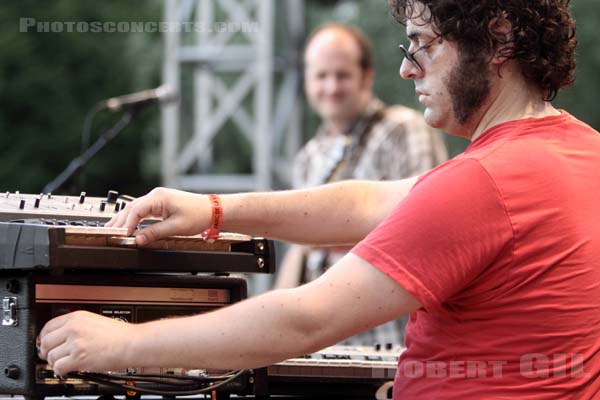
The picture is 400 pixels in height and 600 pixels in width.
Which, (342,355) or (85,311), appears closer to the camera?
(85,311)

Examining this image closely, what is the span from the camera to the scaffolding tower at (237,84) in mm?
7895

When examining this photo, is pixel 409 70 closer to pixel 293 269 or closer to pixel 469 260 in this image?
pixel 469 260

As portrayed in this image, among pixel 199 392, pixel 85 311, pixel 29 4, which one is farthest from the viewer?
pixel 29 4

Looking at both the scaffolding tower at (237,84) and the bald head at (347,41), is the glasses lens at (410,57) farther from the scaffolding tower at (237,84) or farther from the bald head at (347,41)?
the scaffolding tower at (237,84)

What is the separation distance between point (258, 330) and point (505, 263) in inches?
18.2

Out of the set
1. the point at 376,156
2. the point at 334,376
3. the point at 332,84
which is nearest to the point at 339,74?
the point at 332,84

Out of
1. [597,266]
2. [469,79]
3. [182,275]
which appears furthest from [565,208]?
Answer: [182,275]

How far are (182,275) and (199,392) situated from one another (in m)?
0.26

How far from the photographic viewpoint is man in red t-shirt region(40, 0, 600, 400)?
1824 mm

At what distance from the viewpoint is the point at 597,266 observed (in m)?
1.98

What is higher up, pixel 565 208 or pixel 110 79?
pixel 110 79

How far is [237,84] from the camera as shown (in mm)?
8211

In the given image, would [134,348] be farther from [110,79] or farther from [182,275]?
[110,79]

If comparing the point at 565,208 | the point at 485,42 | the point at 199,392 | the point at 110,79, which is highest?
the point at 110,79
